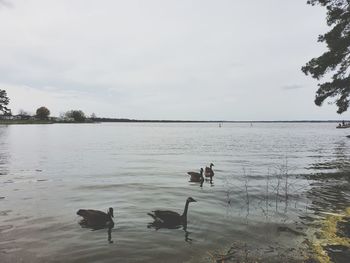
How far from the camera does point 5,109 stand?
169500 mm

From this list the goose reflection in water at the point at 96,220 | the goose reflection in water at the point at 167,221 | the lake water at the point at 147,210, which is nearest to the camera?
the lake water at the point at 147,210

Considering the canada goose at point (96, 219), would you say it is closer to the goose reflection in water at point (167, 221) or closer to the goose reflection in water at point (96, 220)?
the goose reflection in water at point (96, 220)

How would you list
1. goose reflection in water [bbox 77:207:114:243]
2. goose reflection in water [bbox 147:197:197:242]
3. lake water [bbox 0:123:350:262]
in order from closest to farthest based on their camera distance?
lake water [bbox 0:123:350:262], goose reflection in water [bbox 77:207:114:243], goose reflection in water [bbox 147:197:197:242]

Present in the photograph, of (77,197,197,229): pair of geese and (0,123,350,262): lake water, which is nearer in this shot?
(0,123,350,262): lake water

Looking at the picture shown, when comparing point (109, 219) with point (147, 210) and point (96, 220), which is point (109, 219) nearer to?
point (96, 220)

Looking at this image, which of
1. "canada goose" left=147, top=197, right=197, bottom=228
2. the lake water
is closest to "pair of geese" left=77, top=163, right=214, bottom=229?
"canada goose" left=147, top=197, right=197, bottom=228

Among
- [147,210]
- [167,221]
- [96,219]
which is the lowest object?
[147,210]

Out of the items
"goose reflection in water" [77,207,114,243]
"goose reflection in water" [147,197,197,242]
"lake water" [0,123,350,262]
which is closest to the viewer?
"lake water" [0,123,350,262]

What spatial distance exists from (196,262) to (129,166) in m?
20.6

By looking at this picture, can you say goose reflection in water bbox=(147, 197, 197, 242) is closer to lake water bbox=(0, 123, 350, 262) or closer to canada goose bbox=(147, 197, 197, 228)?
canada goose bbox=(147, 197, 197, 228)

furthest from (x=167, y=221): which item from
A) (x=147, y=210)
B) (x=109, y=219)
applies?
(x=147, y=210)

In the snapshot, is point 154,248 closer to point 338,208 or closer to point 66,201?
point 66,201

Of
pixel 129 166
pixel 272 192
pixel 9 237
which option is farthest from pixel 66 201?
pixel 129 166

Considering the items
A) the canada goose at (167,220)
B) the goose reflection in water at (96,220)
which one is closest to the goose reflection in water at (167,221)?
the canada goose at (167,220)
